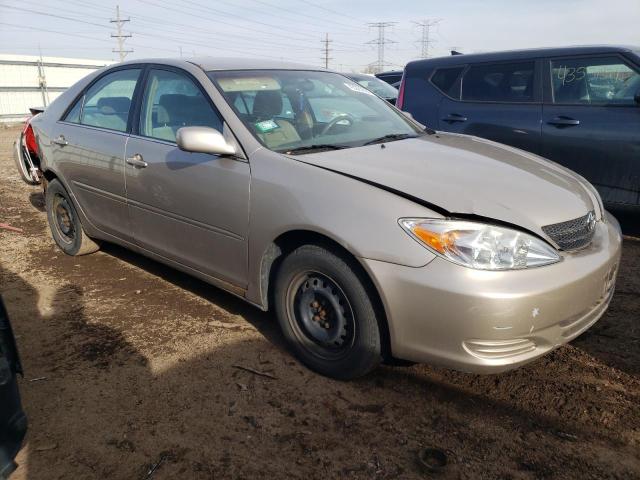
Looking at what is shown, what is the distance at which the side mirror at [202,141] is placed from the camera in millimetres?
2826

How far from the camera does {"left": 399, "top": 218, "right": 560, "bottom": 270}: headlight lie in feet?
7.27

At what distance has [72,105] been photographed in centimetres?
438

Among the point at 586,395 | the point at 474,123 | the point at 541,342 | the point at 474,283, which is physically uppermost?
the point at 474,123

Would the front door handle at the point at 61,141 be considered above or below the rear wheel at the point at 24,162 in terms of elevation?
above

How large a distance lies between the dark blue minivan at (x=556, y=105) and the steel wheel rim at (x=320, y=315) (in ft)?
11.1

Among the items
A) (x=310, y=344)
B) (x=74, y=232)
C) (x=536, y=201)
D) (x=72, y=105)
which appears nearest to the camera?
(x=536, y=201)

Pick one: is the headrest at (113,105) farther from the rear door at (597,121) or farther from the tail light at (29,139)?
the rear door at (597,121)

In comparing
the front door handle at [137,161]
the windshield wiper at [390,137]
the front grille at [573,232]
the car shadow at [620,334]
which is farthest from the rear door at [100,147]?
the car shadow at [620,334]

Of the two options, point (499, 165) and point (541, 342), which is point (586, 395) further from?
point (499, 165)

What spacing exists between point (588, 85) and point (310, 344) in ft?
12.8

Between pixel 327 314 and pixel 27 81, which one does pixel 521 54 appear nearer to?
pixel 327 314

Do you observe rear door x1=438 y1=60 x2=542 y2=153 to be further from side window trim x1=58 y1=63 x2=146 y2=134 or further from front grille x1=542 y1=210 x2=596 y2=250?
side window trim x1=58 y1=63 x2=146 y2=134

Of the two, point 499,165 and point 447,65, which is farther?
point 447,65

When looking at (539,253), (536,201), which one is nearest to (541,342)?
(539,253)
